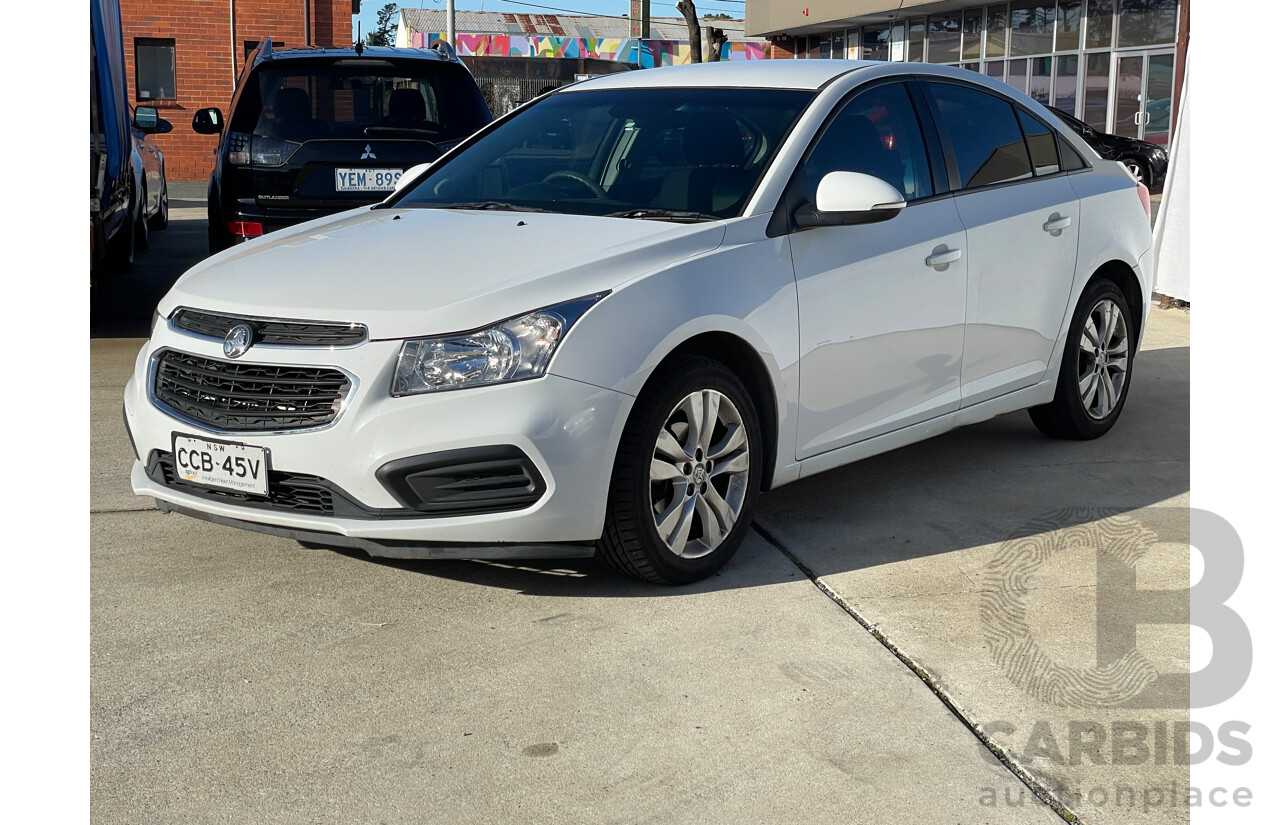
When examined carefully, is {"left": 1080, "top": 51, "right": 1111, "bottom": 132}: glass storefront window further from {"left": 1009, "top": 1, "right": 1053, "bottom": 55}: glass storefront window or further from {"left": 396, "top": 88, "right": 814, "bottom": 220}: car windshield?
{"left": 396, "top": 88, "right": 814, "bottom": 220}: car windshield

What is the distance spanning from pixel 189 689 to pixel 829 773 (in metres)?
1.63

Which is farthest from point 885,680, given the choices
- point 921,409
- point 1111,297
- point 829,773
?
point 1111,297

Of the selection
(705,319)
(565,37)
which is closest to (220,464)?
(705,319)

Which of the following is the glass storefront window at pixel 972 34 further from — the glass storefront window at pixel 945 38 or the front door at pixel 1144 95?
the front door at pixel 1144 95

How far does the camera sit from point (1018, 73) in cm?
2608

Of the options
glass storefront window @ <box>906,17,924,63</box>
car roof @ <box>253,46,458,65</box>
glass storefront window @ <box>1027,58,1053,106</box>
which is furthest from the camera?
glass storefront window @ <box>906,17,924,63</box>


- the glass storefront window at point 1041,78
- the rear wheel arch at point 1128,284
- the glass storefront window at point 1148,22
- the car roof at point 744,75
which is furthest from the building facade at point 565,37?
the car roof at point 744,75

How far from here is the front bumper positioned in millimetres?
3652

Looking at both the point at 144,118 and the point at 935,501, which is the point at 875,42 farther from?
the point at 935,501

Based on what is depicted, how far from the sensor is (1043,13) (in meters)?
25.2

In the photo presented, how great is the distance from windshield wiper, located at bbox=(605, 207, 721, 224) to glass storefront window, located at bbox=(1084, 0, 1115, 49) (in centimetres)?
2111

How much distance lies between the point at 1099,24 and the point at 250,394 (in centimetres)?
2264

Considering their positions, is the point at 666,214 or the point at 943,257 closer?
the point at 666,214

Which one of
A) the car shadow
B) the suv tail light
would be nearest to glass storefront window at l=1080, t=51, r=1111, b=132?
the car shadow
